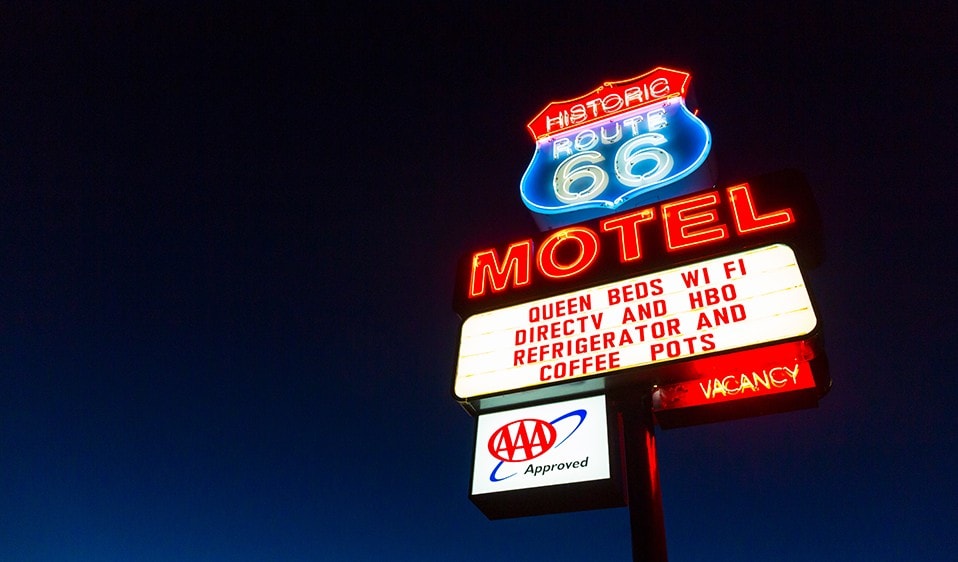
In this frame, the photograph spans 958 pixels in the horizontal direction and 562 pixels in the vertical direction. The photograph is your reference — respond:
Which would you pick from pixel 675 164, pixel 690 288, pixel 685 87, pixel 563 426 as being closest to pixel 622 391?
pixel 563 426

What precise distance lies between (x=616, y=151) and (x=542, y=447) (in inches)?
211

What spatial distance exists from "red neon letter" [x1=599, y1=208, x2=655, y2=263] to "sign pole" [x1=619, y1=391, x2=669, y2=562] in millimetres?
1710

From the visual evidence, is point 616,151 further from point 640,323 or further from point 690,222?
point 640,323

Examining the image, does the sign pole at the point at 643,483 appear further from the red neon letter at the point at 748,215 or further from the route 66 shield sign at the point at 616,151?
the route 66 shield sign at the point at 616,151

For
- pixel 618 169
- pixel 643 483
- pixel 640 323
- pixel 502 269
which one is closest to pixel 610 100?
pixel 618 169

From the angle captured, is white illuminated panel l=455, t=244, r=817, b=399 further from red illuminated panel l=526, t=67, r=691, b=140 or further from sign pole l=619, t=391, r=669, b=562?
red illuminated panel l=526, t=67, r=691, b=140

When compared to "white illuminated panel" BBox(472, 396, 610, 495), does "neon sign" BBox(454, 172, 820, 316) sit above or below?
above

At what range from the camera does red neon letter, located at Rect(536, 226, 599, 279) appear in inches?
306

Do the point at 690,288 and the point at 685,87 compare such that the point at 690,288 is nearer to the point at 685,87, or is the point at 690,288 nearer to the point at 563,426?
the point at 563,426

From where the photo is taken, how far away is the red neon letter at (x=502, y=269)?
805cm

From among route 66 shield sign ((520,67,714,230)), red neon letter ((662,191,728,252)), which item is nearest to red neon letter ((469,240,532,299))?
route 66 shield sign ((520,67,714,230))

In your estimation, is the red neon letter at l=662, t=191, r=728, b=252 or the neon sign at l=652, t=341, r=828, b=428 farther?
the red neon letter at l=662, t=191, r=728, b=252

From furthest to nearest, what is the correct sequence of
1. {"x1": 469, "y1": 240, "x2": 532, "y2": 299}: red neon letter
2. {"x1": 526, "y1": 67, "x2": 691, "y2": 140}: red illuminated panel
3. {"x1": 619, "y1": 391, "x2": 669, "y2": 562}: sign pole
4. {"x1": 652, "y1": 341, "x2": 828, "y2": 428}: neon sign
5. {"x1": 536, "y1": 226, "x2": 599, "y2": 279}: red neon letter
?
1. {"x1": 526, "y1": 67, "x2": 691, "y2": 140}: red illuminated panel
2. {"x1": 469, "y1": 240, "x2": 532, "y2": 299}: red neon letter
3. {"x1": 536, "y1": 226, "x2": 599, "y2": 279}: red neon letter
4. {"x1": 652, "y1": 341, "x2": 828, "y2": 428}: neon sign
5. {"x1": 619, "y1": 391, "x2": 669, "y2": 562}: sign pole

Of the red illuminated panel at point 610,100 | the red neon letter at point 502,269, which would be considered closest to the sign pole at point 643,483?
the red neon letter at point 502,269
